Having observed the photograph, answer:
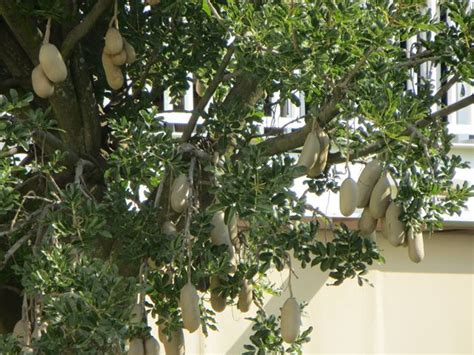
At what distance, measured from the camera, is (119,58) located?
416 cm

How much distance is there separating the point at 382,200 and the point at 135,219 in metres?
0.78

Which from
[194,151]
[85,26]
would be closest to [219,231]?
[194,151]

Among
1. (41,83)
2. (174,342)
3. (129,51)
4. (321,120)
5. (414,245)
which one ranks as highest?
(129,51)

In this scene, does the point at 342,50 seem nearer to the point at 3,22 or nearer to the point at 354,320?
the point at 3,22

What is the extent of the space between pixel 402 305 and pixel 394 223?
4.19 m

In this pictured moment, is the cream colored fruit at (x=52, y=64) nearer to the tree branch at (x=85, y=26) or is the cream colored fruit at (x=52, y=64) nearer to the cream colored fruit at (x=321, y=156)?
the tree branch at (x=85, y=26)

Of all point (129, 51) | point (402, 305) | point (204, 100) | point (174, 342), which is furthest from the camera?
→ point (402, 305)

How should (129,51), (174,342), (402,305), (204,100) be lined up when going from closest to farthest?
(174,342)
(129,51)
(204,100)
(402,305)

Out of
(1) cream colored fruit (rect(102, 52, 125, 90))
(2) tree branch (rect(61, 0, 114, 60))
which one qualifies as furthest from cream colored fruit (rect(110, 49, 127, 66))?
(2) tree branch (rect(61, 0, 114, 60))

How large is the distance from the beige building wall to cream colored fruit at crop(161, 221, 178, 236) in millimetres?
3563

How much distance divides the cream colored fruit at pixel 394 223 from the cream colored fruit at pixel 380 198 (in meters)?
0.02

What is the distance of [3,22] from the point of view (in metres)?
4.51

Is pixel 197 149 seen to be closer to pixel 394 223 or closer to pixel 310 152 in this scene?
pixel 310 152

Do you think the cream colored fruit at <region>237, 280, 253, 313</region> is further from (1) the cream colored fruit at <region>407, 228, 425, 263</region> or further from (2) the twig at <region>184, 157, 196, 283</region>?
(1) the cream colored fruit at <region>407, 228, 425, 263</region>
